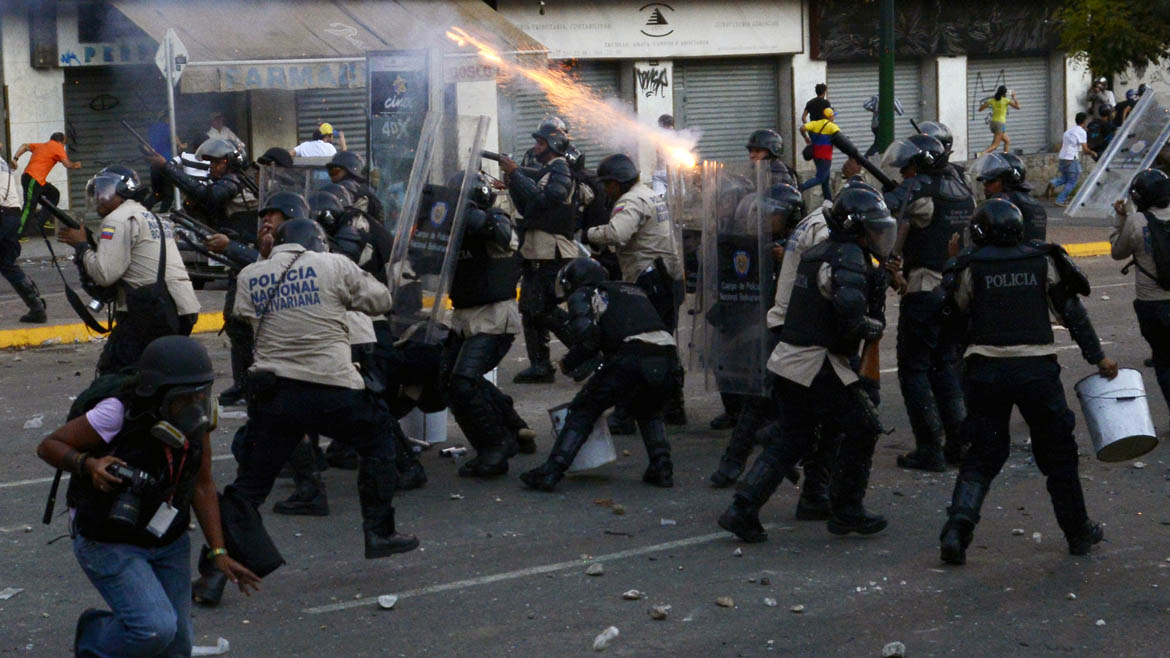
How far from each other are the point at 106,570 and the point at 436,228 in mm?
4098

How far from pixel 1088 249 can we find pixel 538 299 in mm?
11166

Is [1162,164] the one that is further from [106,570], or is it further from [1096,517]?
[106,570]

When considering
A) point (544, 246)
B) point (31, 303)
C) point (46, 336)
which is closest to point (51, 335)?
point (46, 336)

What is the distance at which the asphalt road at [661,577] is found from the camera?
230 inches

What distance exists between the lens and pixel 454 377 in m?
8.34

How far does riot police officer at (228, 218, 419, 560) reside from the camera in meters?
6.49

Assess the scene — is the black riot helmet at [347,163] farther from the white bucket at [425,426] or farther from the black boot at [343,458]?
the black boot at [343,458]

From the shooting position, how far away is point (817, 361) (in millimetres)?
6895

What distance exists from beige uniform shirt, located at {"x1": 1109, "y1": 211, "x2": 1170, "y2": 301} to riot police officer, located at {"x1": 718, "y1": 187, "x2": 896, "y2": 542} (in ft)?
8.66

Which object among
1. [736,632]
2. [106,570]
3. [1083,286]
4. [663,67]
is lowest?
[736,632]

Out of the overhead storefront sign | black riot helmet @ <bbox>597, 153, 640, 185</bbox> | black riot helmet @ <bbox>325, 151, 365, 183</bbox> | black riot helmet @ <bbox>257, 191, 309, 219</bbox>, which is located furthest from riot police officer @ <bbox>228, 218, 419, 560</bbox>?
the overhead storefront sign

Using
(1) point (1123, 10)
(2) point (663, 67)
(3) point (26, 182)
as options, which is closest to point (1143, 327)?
(3) point (26, 182)

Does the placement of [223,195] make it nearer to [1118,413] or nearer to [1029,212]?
[1029,212]

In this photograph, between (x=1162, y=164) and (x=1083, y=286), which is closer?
(x=1083, y=286)
